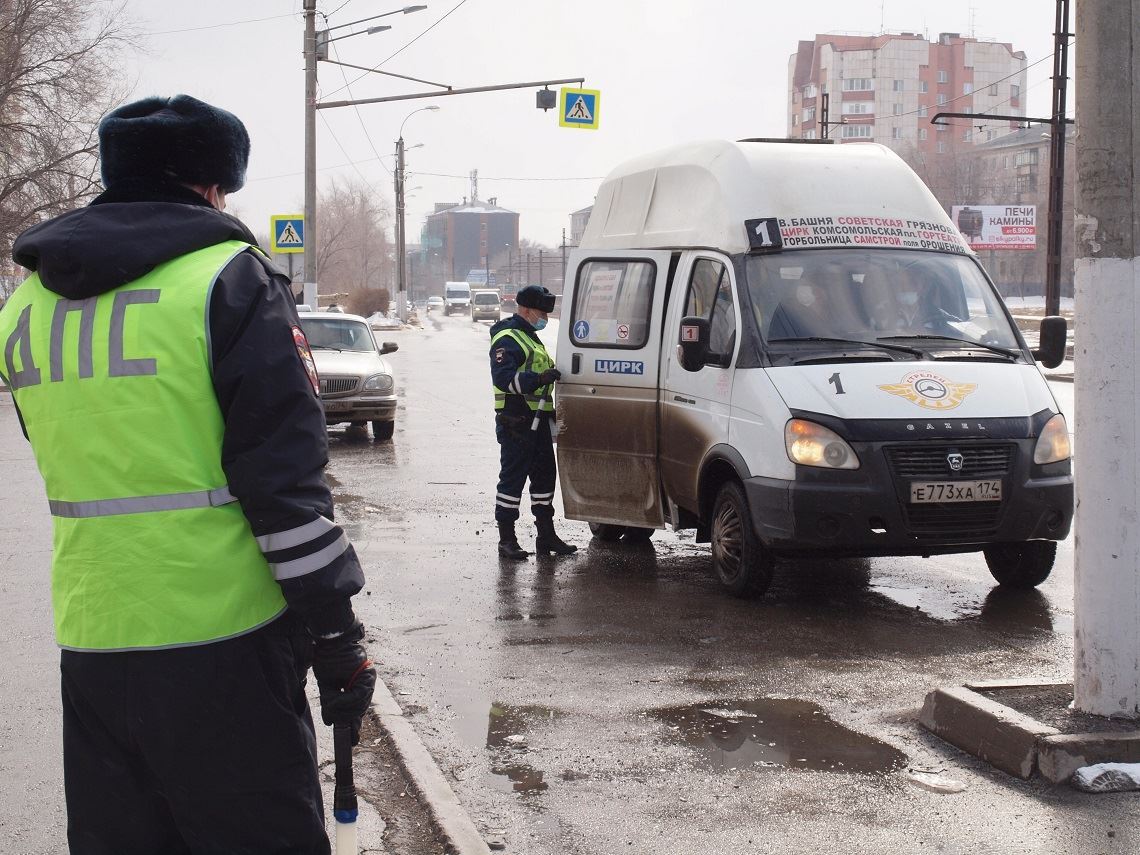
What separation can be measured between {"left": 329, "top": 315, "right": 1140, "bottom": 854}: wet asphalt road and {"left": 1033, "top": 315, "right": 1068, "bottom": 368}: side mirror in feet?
4.49

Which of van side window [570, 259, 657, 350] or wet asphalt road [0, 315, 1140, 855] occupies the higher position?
van side window [570, 259, 657, 350]

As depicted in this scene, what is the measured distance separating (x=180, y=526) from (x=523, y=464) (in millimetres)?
6718

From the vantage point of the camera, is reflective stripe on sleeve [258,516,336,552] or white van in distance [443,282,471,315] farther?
white van in distance [443,282,471,315]

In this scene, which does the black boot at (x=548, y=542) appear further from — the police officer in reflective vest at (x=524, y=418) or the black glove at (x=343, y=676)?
the black glove at (x=343, y=676)

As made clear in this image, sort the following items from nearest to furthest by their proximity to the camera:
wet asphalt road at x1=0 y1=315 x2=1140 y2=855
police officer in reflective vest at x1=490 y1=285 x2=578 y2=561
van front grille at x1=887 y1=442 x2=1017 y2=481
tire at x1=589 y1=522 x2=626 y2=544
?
wet asphalt road at x1=0 y1=315 x2=1140 y2=855 → van front grille at x1=887 y1=442 x2=1017 y2=481 → police officer in reflective vest at x1=490 y1=285 x2=578 y2=561 → tire at x1=589 y1=522 x2=626 y2=544

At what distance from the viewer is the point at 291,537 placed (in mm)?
2545

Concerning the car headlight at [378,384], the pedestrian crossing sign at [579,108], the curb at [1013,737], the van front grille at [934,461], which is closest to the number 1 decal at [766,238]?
the van front grille at [934,461]

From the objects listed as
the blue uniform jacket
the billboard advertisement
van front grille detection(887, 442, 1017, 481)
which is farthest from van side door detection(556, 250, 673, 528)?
the billboard advertisement

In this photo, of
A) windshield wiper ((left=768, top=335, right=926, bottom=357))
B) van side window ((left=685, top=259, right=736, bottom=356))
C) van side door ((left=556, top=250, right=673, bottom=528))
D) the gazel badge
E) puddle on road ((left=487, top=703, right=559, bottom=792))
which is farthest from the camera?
van side door ((left=556, top=250, right=673, bottom=528))

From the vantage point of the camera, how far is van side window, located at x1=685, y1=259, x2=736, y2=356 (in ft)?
26.0

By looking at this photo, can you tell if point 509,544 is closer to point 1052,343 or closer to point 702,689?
point 702,689

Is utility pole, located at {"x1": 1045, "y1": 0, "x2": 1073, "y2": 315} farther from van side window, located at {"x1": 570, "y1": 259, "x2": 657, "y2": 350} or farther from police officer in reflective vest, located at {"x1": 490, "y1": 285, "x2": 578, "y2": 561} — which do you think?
police officer in reflective vest, located at {"x1": 490, "y1": 285, "x2": 578, "y2": 561}

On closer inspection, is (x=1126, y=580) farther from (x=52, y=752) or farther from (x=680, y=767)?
(x=52, y=752)

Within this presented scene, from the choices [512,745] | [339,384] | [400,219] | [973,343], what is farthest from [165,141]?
[400,219]
